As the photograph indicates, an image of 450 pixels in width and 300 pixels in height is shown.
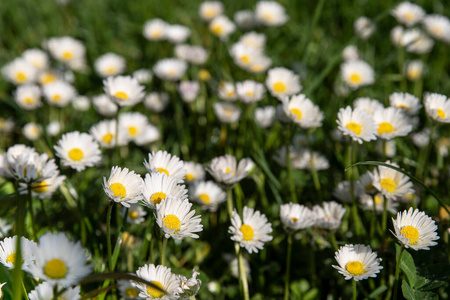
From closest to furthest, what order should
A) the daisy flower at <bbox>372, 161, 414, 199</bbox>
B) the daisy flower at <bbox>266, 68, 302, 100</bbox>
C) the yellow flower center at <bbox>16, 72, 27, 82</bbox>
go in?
the daisy flower at <bbox>372, 161, 414, 199</bbox>
the daisy flower at <bbox>266, 68, 302, 100</bbox>
the yellow flower center at <bbox>16, 72, 27, 82</bbox>

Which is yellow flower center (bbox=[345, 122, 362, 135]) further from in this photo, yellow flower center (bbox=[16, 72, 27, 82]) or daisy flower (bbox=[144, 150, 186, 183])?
yellow flower center (bbox=[16, 72, 27, 82])

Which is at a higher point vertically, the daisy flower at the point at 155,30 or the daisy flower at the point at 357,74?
the daisy flower at the point at 155,30

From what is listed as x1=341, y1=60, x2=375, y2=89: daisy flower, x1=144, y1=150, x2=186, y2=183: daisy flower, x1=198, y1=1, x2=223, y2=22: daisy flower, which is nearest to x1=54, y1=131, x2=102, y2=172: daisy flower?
x1=144, y1=150, x2=186, y2=183: daisy flower

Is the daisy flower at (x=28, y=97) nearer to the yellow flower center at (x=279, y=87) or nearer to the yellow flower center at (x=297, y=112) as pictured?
the yellow flower center at (x=279, y=87)

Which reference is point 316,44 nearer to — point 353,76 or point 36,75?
point 353,76

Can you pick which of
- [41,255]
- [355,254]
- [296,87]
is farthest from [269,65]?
[41,255]

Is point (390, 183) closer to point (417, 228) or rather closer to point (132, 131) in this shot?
point (417, 228)

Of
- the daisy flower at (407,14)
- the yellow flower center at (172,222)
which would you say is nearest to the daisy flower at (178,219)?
the yellow flower center at (172,222)

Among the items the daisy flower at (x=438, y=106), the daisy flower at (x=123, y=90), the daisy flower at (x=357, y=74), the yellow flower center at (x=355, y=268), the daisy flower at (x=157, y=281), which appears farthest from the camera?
the daisy flower at (x=357, y=74)
